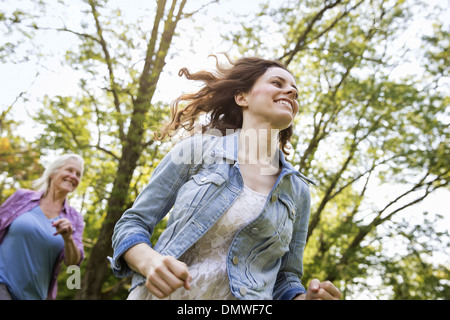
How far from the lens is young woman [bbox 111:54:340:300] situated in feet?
4.94

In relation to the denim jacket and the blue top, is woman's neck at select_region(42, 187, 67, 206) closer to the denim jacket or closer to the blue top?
the blue top

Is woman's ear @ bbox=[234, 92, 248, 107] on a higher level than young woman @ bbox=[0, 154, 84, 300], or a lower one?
higher

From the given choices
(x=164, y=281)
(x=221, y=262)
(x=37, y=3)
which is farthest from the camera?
(x=37, y=3)

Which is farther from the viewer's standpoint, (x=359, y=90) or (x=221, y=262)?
(x=359, y=90)

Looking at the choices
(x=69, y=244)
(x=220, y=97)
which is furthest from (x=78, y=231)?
(x=220, y=97)

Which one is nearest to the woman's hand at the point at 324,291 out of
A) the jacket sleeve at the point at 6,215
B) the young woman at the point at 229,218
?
the young woman at the point at 229,218

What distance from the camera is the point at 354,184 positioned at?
418 inches

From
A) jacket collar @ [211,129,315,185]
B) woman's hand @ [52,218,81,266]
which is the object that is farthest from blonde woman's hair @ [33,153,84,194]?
jacket collar @ [211,129,315,185]

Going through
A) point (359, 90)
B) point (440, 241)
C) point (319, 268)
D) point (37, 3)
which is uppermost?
point (37, 3)

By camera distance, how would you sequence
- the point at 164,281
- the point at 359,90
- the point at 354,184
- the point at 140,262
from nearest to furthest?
1. the point at 164,281
2. the point at 140,262
3. the point at 359,90
4. the point at 354,184

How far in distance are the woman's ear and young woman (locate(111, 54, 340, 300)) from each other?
77mm

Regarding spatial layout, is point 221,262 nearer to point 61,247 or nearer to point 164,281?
point 164,281
